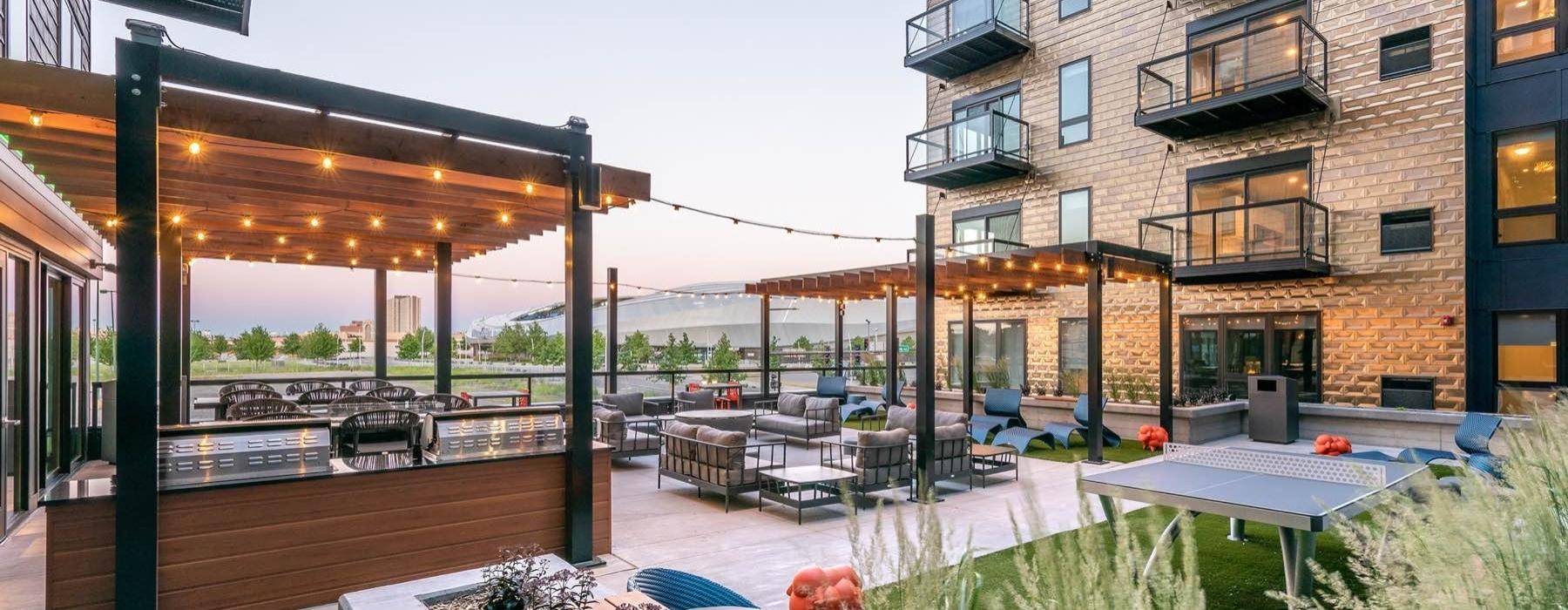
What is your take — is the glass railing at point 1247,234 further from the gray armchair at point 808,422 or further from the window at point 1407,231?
the gray armchair at point 808,422

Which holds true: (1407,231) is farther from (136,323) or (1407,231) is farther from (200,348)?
(200,348)

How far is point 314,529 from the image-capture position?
4289 millimetres

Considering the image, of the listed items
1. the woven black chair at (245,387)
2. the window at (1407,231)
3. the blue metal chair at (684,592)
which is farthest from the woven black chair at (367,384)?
the window at (1407,231)

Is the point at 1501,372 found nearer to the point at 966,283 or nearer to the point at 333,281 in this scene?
the point at 966,283

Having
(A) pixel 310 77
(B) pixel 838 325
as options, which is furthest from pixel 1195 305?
(A) pixel 310 77

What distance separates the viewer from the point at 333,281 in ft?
48.4

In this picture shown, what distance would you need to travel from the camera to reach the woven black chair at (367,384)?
10.1 m

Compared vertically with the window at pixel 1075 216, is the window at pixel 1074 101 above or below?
above

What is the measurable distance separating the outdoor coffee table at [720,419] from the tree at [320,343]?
7.79 m

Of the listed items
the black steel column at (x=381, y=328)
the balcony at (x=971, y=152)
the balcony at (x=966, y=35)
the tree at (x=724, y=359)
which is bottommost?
the tree at (x=724, y=359)

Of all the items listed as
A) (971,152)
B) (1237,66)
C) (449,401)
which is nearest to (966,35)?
(971,152)

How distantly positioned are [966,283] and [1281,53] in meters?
5.62

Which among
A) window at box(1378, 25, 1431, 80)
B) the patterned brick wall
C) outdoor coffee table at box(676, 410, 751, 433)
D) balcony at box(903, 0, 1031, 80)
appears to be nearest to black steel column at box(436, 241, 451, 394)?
Answer: outdoor coffee table at box(676, 410, 751, 433)

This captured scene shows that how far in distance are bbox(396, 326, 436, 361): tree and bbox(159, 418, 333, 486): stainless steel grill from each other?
1005 centimetres
